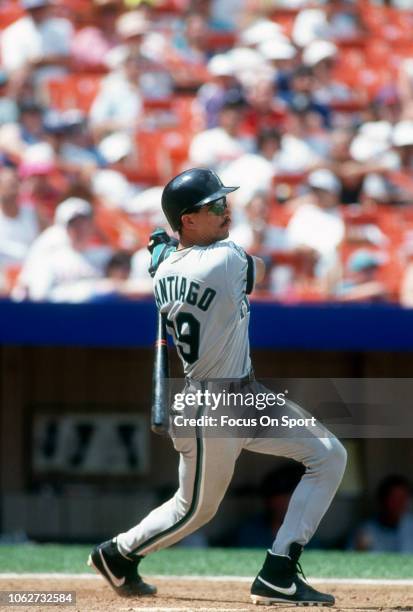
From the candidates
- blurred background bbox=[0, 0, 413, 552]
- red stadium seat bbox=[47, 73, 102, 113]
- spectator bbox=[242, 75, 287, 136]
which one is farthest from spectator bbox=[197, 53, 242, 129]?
red stadium seat bbox=[47, 73, 102, 113]

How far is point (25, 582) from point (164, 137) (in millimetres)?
5238

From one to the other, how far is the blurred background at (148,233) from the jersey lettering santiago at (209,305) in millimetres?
2867

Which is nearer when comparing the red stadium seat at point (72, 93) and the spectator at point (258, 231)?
the spectator at point (258, 231)

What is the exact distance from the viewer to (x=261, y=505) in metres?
8.22

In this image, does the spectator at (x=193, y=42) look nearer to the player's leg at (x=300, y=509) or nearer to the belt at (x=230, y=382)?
the belt at (x=230, y=382)

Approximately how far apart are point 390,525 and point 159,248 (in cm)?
368

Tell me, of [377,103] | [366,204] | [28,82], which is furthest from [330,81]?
[28,82]

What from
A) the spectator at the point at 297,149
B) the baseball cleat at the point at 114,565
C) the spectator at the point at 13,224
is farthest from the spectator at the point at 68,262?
the baseball cleat at the point at 114,565

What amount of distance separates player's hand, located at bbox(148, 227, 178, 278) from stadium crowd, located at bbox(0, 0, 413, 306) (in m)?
2.65

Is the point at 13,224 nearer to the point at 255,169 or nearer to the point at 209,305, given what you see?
the point at 255,169

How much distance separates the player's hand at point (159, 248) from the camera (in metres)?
4.60

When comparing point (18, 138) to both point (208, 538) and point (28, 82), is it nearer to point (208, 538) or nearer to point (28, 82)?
point (28, 82)

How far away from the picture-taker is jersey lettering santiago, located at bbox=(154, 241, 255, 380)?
14.0 feet

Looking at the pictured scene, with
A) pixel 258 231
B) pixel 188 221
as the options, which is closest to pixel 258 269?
pixel 188 221
